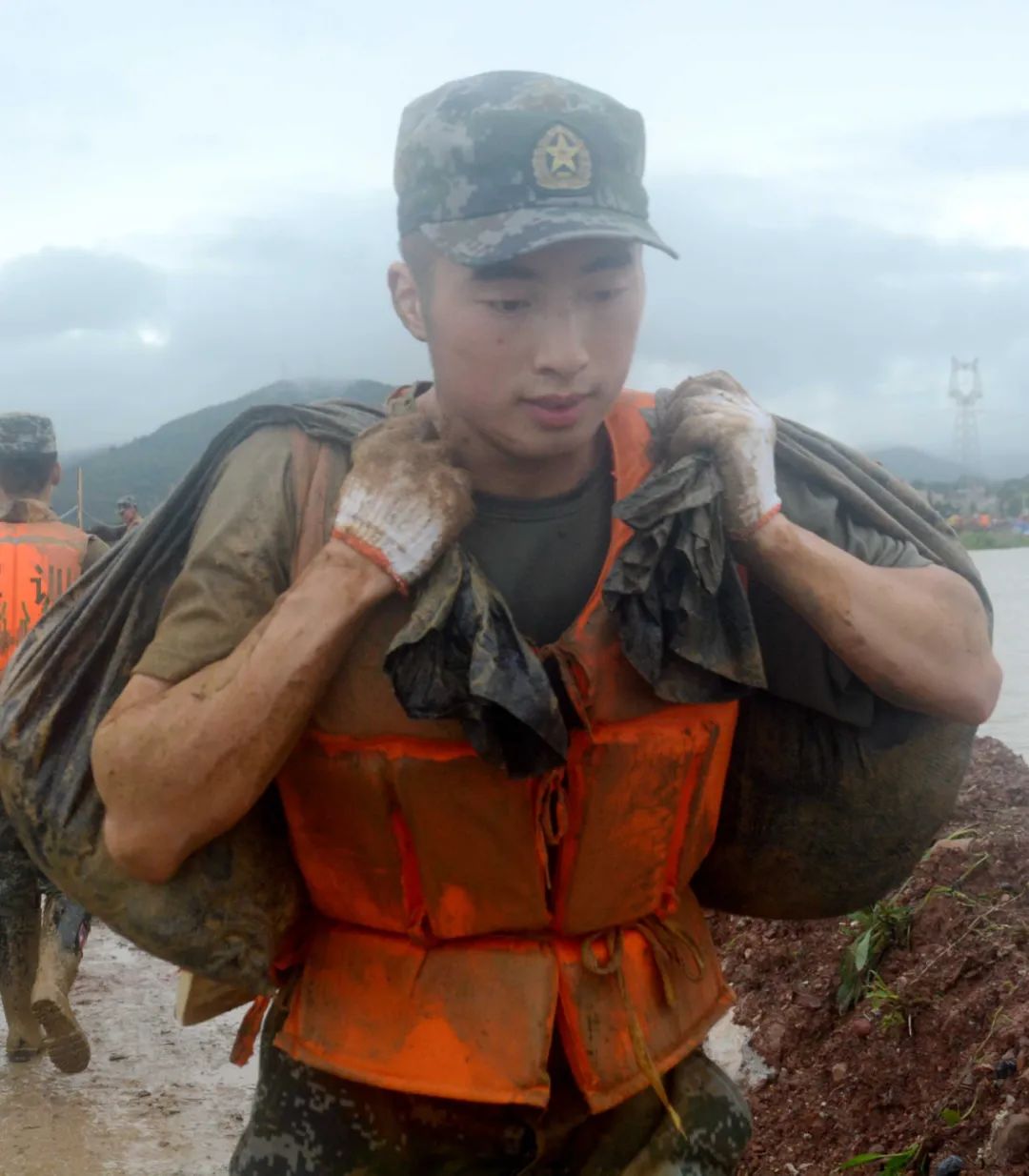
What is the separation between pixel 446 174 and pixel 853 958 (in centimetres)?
341

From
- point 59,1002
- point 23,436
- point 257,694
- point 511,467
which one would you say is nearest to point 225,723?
point 257,694

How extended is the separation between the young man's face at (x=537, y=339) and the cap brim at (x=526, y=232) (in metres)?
0.04

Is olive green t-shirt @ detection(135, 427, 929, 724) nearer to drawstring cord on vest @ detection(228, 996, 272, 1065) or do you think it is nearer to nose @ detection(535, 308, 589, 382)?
nose @ detection(535, 308, 589, 382)

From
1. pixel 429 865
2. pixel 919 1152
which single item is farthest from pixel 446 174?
pixel 919 1152

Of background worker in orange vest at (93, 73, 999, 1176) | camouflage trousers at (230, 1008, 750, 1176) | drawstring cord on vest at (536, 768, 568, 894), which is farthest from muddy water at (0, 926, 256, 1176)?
drawstring cord on vest at (536, 768, 568, 894)

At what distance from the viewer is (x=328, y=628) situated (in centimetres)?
237

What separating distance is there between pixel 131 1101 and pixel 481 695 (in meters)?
4.16

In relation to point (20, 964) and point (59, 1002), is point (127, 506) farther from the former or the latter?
point (59, 1002)

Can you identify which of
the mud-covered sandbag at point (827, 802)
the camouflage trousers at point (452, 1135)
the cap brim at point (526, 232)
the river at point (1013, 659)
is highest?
the cap brim at point (526, 232)

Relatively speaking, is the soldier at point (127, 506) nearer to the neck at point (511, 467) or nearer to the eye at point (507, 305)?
the neck at point (511, 467)

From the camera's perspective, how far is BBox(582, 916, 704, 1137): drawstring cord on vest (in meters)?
2.66

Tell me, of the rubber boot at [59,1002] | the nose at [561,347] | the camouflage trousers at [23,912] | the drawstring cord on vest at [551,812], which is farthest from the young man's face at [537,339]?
the rubber boot at [59,1002]

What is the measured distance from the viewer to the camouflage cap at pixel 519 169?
242cm

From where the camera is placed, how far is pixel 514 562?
262cm
